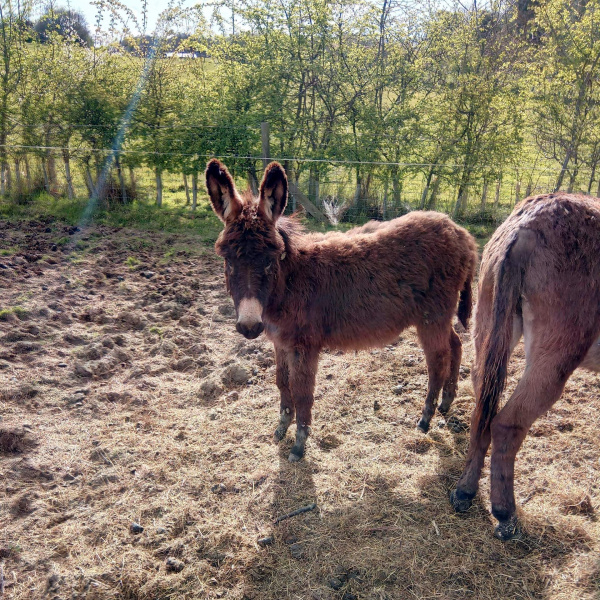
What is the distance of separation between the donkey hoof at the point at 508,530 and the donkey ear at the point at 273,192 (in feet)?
8.81

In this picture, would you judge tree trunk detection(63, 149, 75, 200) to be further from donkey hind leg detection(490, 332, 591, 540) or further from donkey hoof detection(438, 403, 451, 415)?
donkey hind leg detection(490, 332, 591, 540)

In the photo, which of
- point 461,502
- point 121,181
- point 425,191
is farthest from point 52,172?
point 461,502

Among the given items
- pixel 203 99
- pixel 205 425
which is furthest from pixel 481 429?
pixel 203 99

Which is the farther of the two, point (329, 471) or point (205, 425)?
point (205, 425)

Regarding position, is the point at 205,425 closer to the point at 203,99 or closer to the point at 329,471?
the point at 329,471

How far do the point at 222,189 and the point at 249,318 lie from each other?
1.08m

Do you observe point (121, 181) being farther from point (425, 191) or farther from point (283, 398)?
point (283, 398)

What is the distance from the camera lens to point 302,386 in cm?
362

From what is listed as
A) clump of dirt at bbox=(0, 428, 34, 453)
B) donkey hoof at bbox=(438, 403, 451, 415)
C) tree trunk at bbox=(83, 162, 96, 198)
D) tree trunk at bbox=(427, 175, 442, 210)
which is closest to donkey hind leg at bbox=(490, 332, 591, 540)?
donkey hoof at bbox=(438, 403, 451, 415)

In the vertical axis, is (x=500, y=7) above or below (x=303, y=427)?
above

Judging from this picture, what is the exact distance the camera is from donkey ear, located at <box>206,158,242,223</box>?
335 cm

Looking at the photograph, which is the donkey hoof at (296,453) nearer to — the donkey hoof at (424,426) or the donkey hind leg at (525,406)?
the donkey hoof at (424,426)

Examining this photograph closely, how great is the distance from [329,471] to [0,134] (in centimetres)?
1265

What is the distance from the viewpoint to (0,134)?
1136cm
